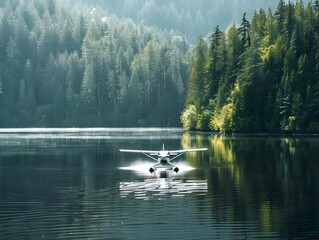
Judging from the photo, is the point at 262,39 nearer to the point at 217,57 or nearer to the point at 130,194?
the point at 217,57

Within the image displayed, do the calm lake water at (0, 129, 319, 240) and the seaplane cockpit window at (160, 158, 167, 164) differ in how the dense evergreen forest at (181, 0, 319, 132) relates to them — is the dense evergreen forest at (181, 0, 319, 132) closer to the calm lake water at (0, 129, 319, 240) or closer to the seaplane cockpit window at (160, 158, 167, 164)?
the calm lake water at (0, 129, 319, 240)

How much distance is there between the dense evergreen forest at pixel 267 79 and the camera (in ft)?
473

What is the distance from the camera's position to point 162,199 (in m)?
48.6

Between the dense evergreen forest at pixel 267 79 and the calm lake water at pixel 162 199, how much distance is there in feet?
204

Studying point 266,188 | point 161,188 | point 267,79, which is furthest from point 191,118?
point 266,188

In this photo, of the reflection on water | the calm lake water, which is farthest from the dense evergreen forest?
the reflection on water

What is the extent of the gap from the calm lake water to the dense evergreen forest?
62.1m

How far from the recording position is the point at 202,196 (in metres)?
49.2

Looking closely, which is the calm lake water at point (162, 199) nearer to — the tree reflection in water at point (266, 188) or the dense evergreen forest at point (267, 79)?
the tree reflection in water at point (266, 188)

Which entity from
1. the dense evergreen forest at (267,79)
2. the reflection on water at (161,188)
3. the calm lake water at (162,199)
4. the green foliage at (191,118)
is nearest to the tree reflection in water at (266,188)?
the calm lake water at (162,199)

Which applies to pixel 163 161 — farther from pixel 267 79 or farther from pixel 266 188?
pixel 267 79

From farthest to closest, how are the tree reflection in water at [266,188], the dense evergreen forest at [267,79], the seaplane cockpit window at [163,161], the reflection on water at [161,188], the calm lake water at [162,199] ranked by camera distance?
the dense evergreen forest at [267,79] < the seaplane cockpit window at [163,161] < the reflection on water at [161,188] < the tree reflection in water at [266,188] < the calm lake water at [162,199]

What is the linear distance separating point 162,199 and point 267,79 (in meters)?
109

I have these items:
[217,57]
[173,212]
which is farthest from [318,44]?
[173,212]
